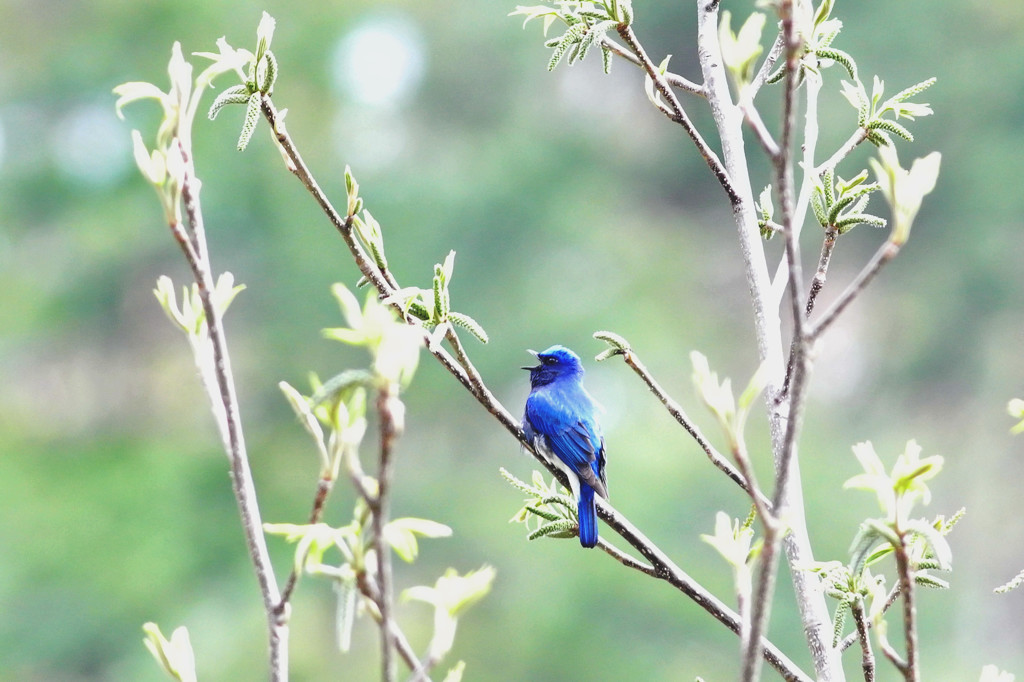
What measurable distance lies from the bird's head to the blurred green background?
15.6 ft

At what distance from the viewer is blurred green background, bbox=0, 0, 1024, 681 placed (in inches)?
337

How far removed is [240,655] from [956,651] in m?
5.81

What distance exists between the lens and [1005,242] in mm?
11312

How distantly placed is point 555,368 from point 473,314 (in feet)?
18.6

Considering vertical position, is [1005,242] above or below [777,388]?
above

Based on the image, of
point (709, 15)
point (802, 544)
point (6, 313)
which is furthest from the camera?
point (6, 313)

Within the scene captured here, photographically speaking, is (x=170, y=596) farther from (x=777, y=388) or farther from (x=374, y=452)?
(x=777, y=388)

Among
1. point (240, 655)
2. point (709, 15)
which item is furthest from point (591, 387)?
point (709, 15)

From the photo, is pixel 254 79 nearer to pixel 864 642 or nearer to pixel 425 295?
pixel 425 295

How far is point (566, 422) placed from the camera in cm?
337

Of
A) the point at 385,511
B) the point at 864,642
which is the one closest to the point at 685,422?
the point at 864,642

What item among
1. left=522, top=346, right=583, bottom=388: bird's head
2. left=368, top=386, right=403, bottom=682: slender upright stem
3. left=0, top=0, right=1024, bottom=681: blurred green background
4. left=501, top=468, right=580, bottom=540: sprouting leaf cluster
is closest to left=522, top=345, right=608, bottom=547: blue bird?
left=522, top=346, right=583, bottom=388: bird's head

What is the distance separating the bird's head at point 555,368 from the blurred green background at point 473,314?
4.76 meters

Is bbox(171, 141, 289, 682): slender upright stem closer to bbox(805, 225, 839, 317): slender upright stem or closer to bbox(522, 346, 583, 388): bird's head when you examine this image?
bbox(805, 225, 839, 317): slender upright stem
